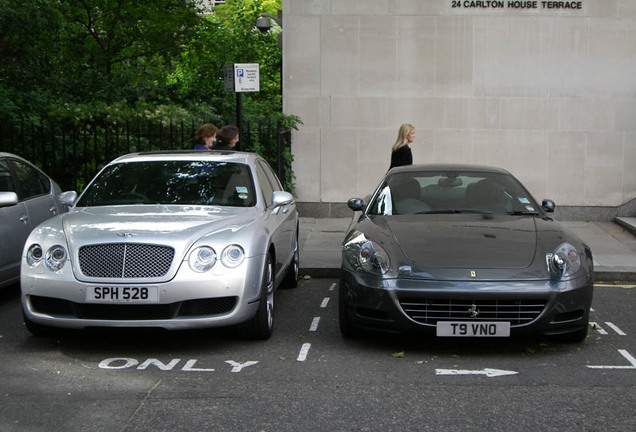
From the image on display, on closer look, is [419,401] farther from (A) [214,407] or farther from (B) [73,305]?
(B) [73,305]

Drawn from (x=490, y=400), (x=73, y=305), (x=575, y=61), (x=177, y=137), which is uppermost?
(x=575, y=61)

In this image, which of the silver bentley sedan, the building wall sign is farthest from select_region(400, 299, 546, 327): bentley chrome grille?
the building wall sign

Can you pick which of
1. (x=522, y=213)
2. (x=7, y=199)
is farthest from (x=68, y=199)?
(x=522, y=213)

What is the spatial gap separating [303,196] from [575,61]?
17.3ft

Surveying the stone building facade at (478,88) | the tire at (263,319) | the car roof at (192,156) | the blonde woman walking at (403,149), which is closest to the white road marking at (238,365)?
the tire at (263,319)

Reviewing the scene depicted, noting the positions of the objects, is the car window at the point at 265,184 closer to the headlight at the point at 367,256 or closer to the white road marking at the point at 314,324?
the white road marking at the point at 314,324

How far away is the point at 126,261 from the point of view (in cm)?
585

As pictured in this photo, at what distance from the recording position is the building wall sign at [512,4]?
13.8 m

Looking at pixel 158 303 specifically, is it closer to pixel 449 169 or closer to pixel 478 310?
pixel 478 310

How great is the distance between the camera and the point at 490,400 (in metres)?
5.00

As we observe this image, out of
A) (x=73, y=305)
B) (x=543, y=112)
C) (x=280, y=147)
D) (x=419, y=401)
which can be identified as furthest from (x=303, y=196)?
(x=419, y=401)

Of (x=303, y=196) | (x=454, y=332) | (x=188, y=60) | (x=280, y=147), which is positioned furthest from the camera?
(x=188, y=60)

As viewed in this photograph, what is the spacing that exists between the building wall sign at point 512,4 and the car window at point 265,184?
7214 millimetres

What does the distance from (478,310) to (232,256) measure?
1.88 metres
